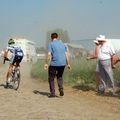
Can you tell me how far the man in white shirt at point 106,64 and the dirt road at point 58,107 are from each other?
1.78ft

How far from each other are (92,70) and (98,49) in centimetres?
376

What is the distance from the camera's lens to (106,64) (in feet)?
52.4

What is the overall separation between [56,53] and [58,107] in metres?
2.66

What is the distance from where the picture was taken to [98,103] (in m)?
14.1

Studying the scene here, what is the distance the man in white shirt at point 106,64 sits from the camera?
1597 centimetres

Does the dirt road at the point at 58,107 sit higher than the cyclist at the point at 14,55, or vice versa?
the cyclist at the point at 14,55

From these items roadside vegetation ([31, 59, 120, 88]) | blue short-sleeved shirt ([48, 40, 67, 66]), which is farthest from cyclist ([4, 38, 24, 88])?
roadside vegetation ([31, 59, 120, 88])

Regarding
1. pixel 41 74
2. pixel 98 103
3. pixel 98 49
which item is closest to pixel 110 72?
pixel 98 49

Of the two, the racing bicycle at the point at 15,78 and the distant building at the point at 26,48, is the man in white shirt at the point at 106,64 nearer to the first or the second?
the racing bicycle at the point at 15,78

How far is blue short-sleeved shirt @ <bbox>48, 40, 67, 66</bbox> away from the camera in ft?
48.0

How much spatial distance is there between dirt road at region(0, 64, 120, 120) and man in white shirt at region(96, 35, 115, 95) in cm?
54

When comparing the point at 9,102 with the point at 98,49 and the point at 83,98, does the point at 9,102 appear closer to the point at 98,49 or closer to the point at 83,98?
the point at 83,98

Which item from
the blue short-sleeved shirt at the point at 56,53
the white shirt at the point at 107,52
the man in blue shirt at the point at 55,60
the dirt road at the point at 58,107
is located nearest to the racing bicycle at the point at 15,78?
the dirt road at the point at 58,107

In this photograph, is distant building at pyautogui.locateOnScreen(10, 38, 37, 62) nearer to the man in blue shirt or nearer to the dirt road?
the dirt road
